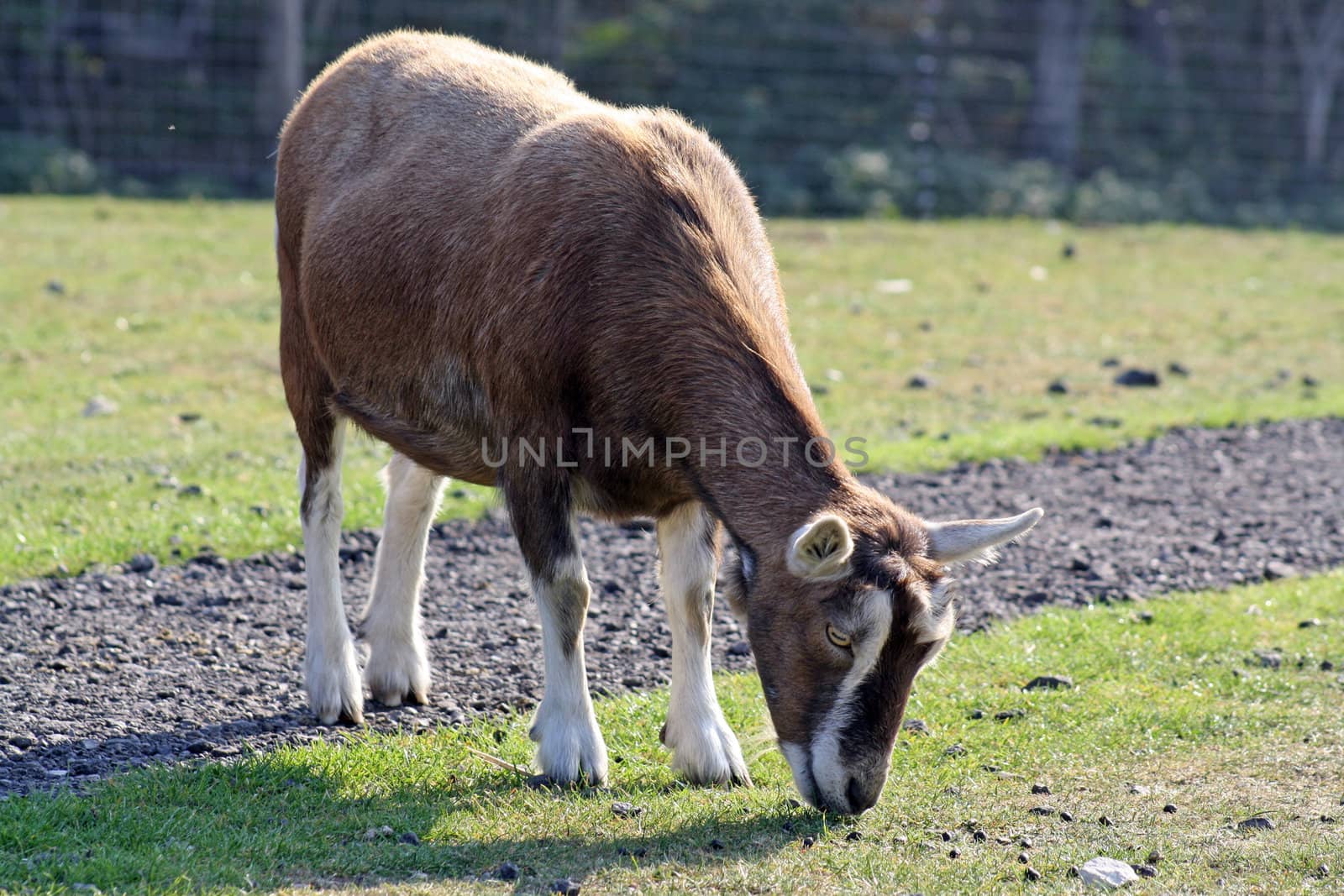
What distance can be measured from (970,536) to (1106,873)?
104 centimetres

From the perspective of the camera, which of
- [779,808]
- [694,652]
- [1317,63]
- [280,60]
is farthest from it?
[1317,63]

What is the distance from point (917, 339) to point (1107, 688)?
7.21 m

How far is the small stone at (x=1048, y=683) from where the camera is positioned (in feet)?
19.5

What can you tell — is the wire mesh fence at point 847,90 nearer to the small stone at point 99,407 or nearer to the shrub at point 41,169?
the shrub at point 41,169

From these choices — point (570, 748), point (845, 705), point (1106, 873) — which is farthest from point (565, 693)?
point (1106, 873)

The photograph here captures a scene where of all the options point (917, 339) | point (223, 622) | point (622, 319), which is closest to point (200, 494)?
point (223, 622)

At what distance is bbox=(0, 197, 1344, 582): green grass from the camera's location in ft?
27.3

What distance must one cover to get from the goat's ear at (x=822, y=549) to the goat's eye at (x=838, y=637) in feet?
0.51

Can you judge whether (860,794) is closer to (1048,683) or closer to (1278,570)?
(1048,683)

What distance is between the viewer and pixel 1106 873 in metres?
4.30

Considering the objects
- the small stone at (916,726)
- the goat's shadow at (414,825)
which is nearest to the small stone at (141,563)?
the goat's shadow at (414,825)

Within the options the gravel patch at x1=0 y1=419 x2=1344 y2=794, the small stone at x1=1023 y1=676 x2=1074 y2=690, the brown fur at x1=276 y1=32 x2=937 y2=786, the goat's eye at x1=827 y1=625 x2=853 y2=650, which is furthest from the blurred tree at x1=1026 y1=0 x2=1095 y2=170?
the goat's eye at x1=827 y1=625 x2=853 y2=650

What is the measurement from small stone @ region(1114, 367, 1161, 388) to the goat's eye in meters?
7.94

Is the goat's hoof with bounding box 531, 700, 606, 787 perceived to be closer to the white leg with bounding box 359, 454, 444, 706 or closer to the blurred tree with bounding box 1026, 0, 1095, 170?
the white leg with bounding box 359, 454, 444, 706
